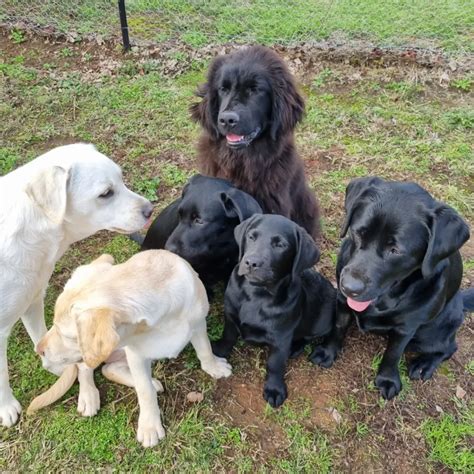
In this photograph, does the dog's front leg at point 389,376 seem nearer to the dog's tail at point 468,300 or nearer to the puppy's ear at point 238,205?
the dog's tail at point 468,300

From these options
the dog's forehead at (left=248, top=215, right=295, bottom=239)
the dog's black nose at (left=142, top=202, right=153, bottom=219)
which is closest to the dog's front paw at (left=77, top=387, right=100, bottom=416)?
the dog's black nose at (left=142, top=202, right=153, bottom=219)

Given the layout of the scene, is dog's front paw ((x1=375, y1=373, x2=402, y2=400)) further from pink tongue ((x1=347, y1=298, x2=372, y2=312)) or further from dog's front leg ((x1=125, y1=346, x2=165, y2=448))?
dog's front leg ((x1=125, y1=346, x2=165, y2=448))

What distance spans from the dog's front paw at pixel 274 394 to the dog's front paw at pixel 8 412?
4.94 feet

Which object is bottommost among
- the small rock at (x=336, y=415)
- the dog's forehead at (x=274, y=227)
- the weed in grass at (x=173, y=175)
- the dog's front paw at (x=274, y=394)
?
the small rock at (x=336, y=415)

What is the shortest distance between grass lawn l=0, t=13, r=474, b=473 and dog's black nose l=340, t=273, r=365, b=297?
2.86 feet

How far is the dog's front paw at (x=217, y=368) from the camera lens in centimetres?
309

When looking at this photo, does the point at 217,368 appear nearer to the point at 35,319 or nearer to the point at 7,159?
the point at 35,319

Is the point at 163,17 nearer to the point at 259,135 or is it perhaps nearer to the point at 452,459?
the point at 259,135

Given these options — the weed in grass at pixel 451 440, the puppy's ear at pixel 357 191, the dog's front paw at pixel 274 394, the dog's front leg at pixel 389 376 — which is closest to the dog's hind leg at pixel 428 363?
the dog's front leg at pixel 389 376

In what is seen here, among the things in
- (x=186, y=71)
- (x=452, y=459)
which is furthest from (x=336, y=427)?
(x=186, y=71)

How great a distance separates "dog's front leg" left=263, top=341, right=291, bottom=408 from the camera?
296cm

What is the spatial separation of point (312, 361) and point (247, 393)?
0.50 m

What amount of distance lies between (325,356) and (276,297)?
0.69 metres

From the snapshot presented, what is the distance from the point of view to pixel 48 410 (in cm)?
293
